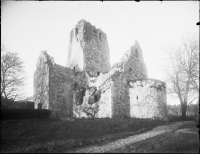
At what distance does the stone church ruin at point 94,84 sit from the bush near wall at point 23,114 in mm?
2573

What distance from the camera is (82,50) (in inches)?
915

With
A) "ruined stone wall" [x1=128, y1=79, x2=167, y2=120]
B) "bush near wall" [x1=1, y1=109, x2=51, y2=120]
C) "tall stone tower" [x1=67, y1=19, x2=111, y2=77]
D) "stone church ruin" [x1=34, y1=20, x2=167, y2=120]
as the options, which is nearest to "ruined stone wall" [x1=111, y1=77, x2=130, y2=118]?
"stone church ruin" [x1=34, y1=20, x2=167, y2=120]

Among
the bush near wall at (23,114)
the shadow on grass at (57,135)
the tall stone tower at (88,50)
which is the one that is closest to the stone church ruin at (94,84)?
the tall stone tower at (88,50)

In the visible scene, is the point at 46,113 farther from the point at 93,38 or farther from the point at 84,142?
the point at 93,38

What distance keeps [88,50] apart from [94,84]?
239 inches

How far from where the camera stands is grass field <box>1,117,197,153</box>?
24.4ft

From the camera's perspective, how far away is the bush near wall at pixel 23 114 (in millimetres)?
13367

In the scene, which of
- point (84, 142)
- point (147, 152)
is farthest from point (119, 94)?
point (147, 152)

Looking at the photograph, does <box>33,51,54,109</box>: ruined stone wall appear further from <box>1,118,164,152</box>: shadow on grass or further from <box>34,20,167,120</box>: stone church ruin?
<box>1,118,164,152</box>: shadow on grass

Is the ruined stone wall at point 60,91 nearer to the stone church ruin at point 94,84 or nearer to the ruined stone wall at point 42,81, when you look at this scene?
the stone church ruin at point 94,84

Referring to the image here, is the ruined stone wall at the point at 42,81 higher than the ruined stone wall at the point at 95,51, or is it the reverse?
the ruined stone wall at the point at 95,51

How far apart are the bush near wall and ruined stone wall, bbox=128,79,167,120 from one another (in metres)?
9.93

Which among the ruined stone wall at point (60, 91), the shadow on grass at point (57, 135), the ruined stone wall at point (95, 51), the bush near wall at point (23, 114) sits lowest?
the shadow on grass at point (57, 135)

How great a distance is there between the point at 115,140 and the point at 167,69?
16565 mm
